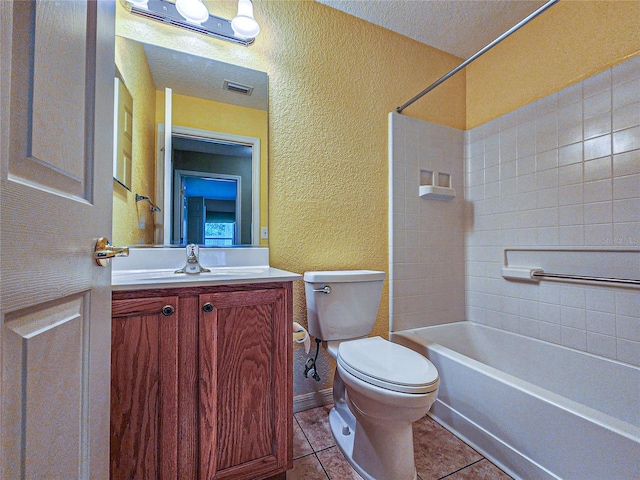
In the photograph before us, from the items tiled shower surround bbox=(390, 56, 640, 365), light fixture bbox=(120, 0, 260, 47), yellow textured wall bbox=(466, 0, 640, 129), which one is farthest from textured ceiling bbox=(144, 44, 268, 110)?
yellow textured wall bbox=(466, 0, 640, 129)

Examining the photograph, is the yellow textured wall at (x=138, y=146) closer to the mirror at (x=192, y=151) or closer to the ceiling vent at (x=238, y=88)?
the mirror at (x=192, y=151)

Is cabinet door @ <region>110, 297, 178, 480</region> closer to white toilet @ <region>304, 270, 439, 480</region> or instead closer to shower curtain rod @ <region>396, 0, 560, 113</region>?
white toilet @ <region>304, 270, 439, 480</region>

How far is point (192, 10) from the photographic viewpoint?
1.30m

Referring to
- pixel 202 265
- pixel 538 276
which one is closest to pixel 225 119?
pixel 202 265

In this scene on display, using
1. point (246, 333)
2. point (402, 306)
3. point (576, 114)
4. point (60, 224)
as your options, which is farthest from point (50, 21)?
point (576, 114)

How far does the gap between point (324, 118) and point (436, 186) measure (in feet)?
2.94

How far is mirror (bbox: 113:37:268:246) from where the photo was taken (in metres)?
1.30

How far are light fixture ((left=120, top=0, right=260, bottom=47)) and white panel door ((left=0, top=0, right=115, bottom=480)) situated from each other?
85 cm

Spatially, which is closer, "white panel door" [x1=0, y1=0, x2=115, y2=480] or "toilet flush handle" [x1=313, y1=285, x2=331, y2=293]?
"white panel door" [x1=0, y1=0, x2=115, y2=480]

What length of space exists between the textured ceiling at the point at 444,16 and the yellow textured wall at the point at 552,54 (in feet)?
0.48

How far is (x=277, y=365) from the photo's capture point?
40.9 inches

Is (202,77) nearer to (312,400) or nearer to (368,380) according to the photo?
(368,380)

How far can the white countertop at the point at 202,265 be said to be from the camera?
94 centimetres

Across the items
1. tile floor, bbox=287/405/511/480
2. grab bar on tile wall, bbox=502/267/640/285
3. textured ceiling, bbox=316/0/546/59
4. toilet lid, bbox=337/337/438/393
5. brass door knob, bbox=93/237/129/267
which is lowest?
tile floor, bbox=287/405/511/480
